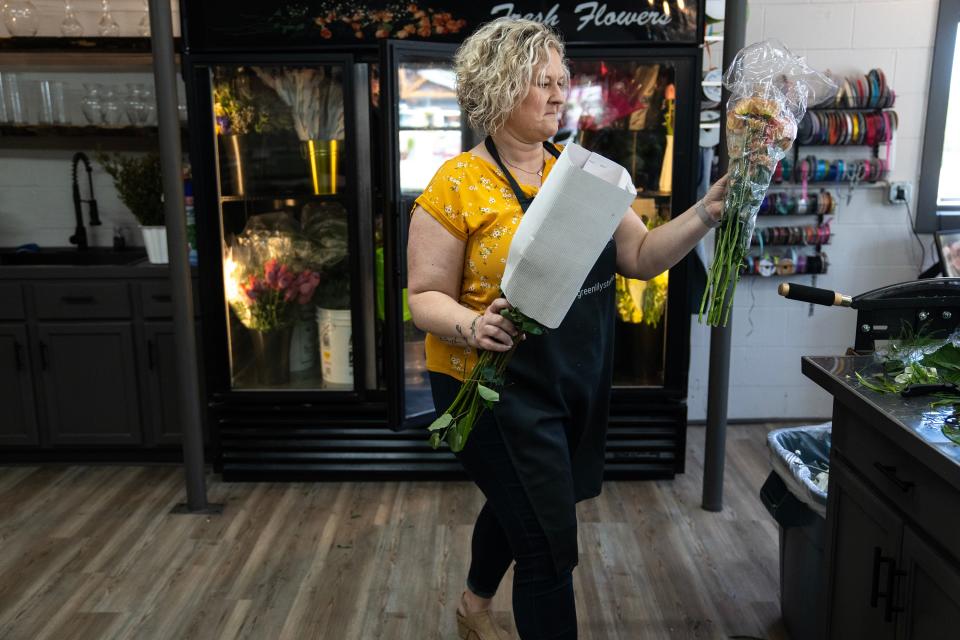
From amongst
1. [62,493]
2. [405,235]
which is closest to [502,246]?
[405,235]

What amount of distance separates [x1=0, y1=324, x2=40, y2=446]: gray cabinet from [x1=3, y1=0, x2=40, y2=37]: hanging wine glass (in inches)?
50.4

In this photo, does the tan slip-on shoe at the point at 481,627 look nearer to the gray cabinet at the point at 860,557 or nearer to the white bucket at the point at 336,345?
the gray cabinet at the point at 860,557

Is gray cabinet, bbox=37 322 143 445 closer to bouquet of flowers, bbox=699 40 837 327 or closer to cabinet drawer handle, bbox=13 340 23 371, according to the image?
cabinet drawer handle, bbox=13 340 23 371

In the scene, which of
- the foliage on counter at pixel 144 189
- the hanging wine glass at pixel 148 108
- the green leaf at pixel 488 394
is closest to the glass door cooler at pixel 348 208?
the foliage on counter at pixel 144 189

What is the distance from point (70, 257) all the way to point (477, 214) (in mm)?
2793

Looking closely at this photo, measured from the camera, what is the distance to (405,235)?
2.92 metres

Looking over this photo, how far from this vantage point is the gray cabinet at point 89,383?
11.1ft

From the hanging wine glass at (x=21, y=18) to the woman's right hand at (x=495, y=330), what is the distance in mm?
2973

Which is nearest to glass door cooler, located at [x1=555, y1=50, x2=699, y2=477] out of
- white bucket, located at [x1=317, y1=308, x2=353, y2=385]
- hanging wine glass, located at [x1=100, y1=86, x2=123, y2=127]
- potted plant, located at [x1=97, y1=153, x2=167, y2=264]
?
white bucket, located at [x1=317, y1=308, x2=353, y2=385]

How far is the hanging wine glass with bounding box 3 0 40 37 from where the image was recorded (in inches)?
139

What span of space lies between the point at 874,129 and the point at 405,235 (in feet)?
7.00

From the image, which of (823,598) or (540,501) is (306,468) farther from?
(823,598)

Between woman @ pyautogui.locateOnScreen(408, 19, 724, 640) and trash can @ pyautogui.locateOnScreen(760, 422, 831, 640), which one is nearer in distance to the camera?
woman @ pyautogui.locateOnScreen(408, 19, 724, 640)

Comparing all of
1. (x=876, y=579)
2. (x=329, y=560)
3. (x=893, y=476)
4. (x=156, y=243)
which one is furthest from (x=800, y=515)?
(x=156, y=243)
